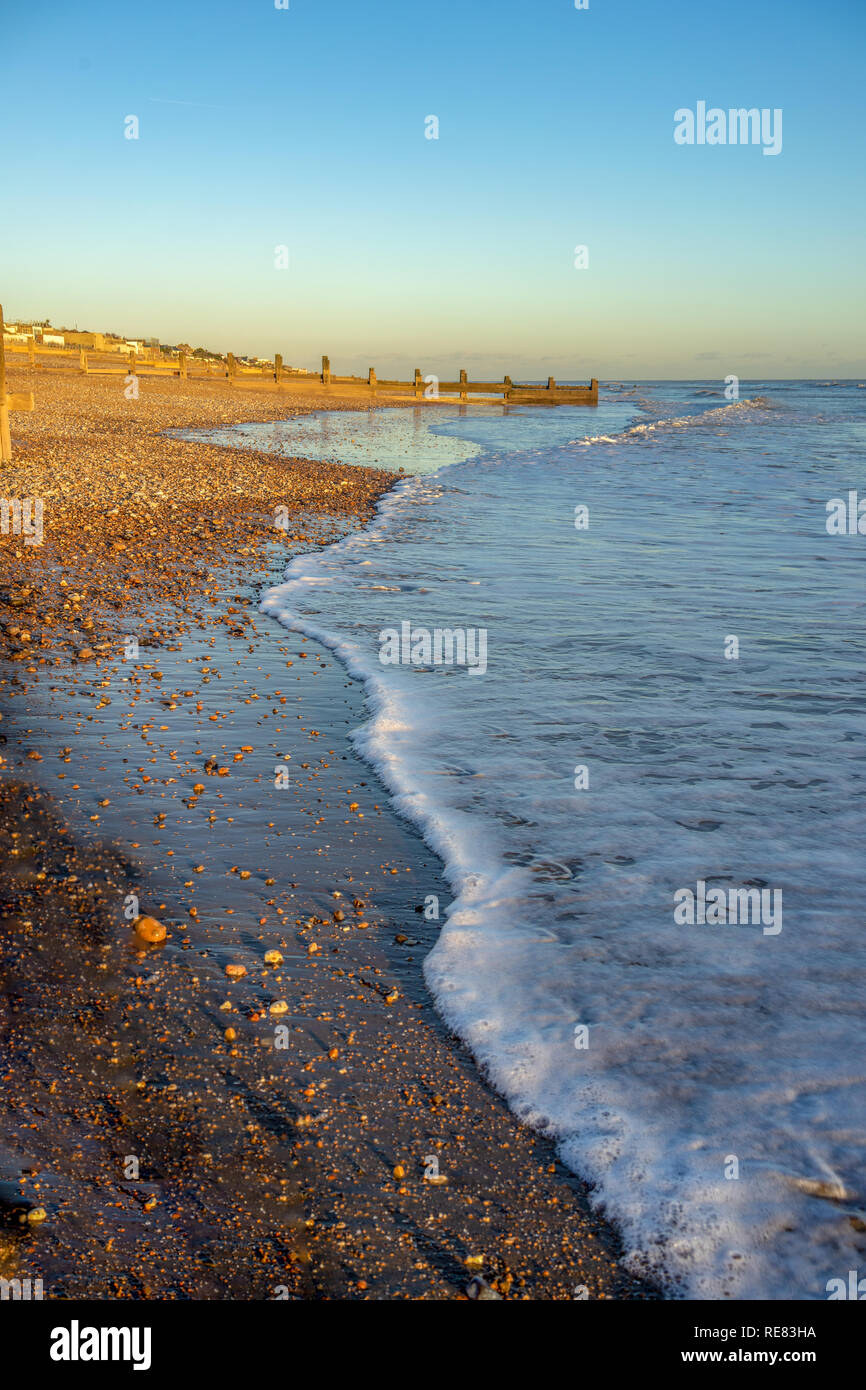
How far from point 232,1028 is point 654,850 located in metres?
2.69

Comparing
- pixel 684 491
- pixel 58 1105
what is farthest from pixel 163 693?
pixel 684 491

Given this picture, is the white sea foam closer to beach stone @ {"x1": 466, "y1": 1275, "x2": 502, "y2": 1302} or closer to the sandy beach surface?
the sandy beach surface

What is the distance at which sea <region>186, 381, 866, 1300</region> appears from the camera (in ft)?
10.1

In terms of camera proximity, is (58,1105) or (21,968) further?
(21,968)

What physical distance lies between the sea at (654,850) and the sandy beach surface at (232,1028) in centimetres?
27

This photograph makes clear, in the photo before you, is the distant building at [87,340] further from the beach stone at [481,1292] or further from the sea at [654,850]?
the beach stone at [481,1292]

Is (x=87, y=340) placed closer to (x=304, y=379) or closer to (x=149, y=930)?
(x=304, y=379)

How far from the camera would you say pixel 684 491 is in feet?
68.7

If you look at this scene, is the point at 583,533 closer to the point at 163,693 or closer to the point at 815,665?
the point at 815,665

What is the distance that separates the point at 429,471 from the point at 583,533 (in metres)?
9.23

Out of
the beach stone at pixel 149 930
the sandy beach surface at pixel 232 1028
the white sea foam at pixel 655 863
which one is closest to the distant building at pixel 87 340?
the white sea foam at pixel 655 863

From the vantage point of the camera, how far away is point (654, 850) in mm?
5211

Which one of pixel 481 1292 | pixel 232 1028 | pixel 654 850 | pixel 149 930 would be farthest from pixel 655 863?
pixel 481 1292
